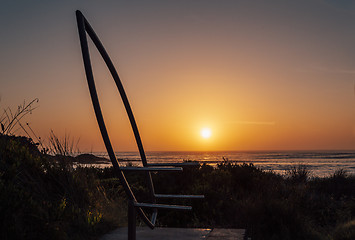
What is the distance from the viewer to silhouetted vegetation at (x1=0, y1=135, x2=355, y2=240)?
3521 millimetres

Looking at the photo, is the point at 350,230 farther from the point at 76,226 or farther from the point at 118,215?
the point at 76,226

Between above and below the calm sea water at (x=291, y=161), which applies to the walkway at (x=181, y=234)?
above

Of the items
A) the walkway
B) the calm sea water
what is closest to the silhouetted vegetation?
the walkway

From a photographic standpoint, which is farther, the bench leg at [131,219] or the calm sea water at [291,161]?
the calm sea water at [291,161]

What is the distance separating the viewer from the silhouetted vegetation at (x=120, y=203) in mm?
3521

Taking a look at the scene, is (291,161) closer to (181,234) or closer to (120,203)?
(120,203)

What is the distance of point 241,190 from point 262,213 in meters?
1.97

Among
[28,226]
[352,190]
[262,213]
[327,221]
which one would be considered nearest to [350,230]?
[262,213]

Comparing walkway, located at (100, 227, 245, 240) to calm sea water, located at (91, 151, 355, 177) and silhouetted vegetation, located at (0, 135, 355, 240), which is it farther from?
calm sea water, located at (91, 151, 355, 177)

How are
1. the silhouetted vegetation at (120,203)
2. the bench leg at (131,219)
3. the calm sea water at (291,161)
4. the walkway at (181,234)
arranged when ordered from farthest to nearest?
the calm sea water at (291,161)
the walkway at (181,234)
the silhouetted vegetation at (120,203)
the bench leg at (131,219)

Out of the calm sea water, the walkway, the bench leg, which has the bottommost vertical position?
the calm sea water

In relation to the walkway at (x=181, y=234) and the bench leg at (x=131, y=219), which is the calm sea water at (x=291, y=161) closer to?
the walkway at (x=181, y=234)

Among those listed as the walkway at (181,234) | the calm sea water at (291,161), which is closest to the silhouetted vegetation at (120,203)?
the walkway at (181,234)

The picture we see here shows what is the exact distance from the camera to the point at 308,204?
857 centimetres
